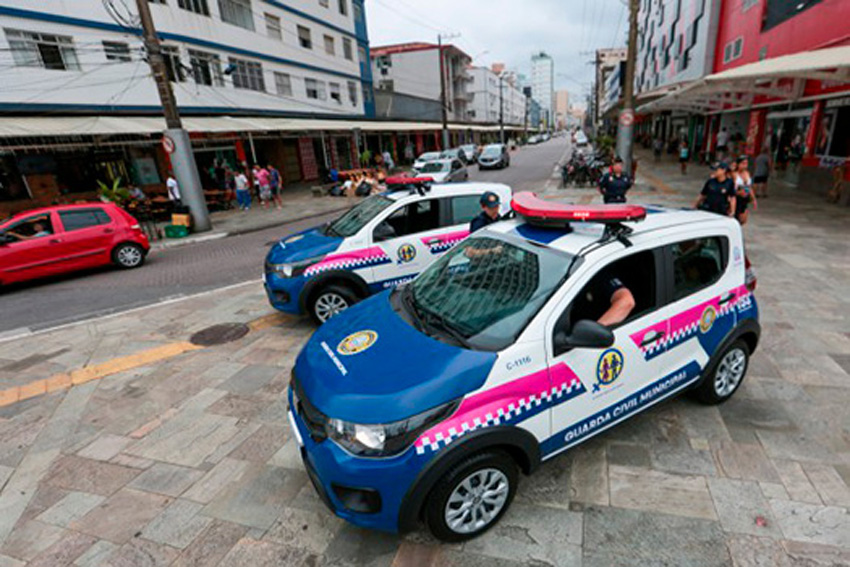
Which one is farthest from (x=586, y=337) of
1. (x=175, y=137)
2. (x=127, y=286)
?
(x=175, y=137)

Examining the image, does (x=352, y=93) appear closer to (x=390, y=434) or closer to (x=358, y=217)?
(x=358, y=217)

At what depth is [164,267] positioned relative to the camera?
33.3ft

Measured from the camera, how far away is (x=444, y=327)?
9.37 ft

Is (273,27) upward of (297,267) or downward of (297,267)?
upward

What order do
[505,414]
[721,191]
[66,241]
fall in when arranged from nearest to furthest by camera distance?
[505,414] < [721,191] < [66,241]

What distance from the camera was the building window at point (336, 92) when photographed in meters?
28.8

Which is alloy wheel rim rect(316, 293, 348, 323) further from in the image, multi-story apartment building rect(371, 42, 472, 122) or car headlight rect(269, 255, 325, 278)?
multi-story apartment building rect(371, 42, 472, 122)

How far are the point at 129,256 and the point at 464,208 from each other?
8.57m

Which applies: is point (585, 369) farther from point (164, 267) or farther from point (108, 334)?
point (164, 267)

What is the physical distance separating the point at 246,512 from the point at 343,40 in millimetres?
32879

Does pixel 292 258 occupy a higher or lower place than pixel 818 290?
higher

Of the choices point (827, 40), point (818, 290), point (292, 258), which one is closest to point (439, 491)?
point (292, 258)

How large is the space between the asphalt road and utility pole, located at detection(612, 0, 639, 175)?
43.1ft

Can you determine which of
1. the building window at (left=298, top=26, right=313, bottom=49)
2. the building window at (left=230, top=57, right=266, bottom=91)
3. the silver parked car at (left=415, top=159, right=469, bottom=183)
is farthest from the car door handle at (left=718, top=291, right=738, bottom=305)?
the building window at (left=298, top=26, right=313, bottom=49)
